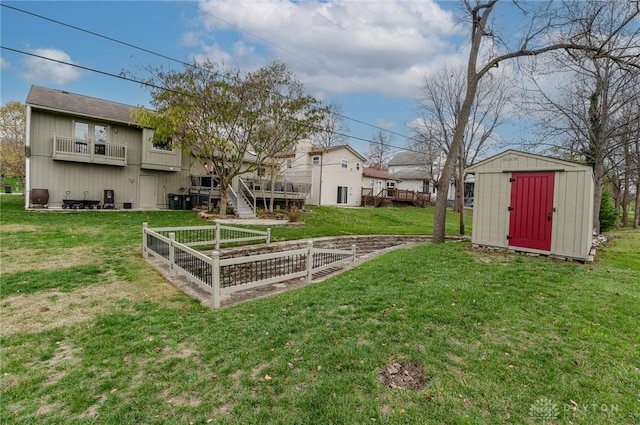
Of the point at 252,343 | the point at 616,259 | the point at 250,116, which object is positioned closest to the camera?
the point at 252,343

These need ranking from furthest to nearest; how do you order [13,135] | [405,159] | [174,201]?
[405,159] < [13,135] < [174,201]

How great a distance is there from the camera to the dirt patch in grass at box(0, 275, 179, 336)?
4.13 m

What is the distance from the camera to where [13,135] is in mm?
33875

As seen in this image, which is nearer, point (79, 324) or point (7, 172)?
point (79, 324)

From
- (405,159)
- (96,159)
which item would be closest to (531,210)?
(96,159)

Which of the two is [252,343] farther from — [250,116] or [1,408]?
[250,116]

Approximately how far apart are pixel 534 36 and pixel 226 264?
10810 mm

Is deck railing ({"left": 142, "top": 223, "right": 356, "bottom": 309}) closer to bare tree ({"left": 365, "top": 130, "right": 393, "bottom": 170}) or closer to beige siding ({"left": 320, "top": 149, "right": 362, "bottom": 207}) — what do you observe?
beige siding ({"left": 320, "top": 149, "right": 362, "bottom": 207})

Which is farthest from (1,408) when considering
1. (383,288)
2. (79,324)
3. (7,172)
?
(7,172)

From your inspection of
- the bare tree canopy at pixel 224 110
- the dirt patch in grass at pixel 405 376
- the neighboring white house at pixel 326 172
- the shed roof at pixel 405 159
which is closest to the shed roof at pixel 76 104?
the bare tree canopy at pixel 224 110

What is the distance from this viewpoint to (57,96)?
55.9 feet

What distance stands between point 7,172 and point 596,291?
51521 mm

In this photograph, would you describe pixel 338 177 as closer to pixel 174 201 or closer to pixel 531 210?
pixel 174 201

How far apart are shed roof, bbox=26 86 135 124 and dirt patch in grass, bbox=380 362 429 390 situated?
18340 millimetres
